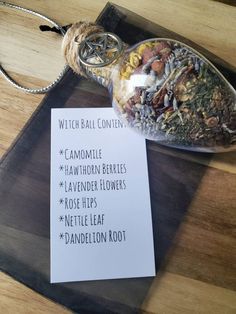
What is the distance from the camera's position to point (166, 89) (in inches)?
21.4

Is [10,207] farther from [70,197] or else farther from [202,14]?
[202,14]

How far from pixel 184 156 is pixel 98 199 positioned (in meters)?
0.16

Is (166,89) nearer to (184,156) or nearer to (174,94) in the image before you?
(174,94)

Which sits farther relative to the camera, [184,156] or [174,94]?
[184,156]

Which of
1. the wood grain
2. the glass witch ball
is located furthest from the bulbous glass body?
the wood grain

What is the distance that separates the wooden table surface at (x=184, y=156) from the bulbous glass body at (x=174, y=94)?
95 mm

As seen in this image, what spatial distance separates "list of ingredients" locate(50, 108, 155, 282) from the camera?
58 cm

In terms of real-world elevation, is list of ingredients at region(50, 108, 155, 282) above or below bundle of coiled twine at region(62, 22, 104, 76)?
below

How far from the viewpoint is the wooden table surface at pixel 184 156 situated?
1.84 ft

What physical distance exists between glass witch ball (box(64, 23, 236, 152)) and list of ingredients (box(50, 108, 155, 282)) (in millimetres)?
70

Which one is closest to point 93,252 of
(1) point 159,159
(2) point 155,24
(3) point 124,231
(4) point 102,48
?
(3) point 124,231

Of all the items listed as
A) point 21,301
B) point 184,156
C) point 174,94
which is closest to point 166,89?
point 174,94

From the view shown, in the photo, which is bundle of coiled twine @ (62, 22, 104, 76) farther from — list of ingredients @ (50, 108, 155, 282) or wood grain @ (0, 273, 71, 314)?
wood grain @ (0, 273, 71, 314)

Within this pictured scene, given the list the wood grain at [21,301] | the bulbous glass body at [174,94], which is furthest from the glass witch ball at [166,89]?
the wood grain at [21,301]
